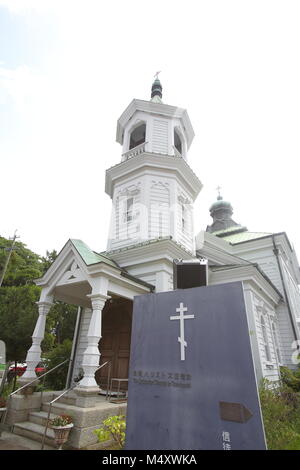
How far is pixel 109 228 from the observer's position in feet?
41.5

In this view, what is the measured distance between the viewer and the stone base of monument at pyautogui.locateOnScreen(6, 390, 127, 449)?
16.8 ft

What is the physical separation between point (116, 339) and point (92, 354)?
3.11 m

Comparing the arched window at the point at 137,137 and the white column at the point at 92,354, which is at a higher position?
the arched window at the point at 137,137

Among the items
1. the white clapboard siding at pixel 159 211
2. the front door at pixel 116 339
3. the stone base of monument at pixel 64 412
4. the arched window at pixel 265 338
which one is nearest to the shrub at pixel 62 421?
the stone base of monument at pixel 64 412

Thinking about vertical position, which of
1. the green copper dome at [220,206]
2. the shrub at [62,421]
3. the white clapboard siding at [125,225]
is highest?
the green copper dome at [220,206]

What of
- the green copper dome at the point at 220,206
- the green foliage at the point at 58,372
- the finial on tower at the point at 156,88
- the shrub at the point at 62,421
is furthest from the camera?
the green copper dome at the point at 220,206

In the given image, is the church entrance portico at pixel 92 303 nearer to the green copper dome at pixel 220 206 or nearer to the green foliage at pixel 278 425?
the green foliage at pixel 278 425

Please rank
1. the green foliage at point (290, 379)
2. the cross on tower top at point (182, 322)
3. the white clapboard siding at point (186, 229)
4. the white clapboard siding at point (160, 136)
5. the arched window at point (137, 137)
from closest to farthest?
the cross on tower top at point (182, 322) < the green foliage at point (290, 379) < the white clapboard siding at point (186, 229) < the white clapboard siding at point (160, 136) < the arched window at point (137, 137)

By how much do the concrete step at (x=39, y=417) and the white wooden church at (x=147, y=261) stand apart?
1033 mm

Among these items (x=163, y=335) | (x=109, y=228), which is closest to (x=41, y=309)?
(x=109, y=228)

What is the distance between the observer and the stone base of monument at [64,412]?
512 centimetres

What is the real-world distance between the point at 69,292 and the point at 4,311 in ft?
27.0

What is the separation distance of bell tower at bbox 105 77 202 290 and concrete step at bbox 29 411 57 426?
19.5ft
